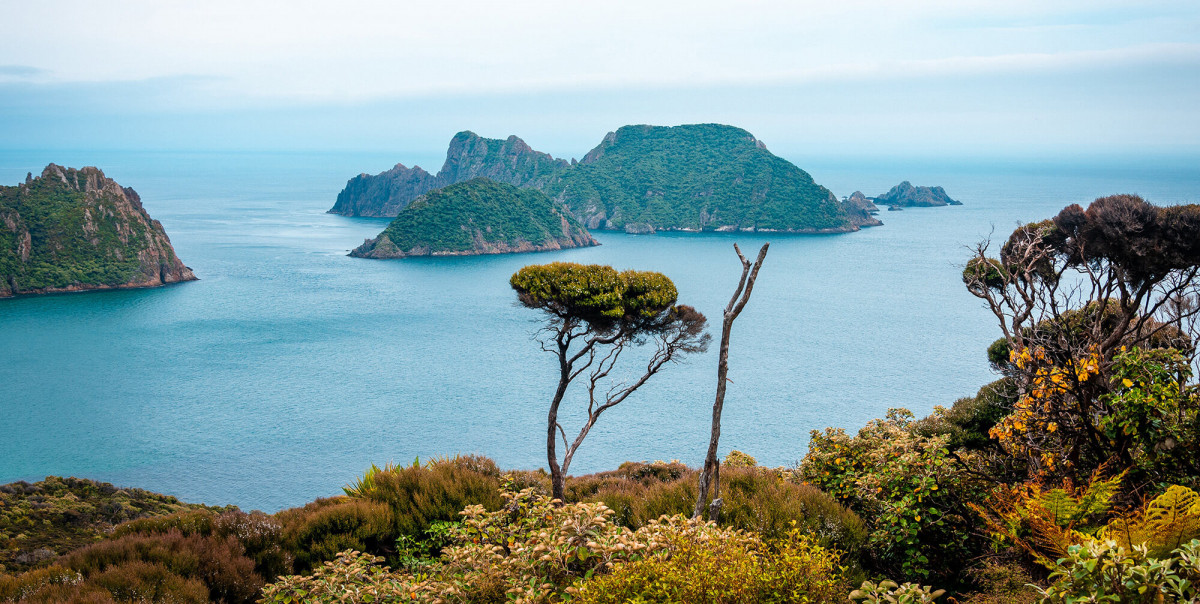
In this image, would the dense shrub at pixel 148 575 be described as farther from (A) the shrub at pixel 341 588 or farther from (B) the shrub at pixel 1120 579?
(B) the shrub at pixel 1120 579

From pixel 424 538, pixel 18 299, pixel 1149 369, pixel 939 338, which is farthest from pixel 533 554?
pixel 18 299

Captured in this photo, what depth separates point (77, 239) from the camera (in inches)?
3765

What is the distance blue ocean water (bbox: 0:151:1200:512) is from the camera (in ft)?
143

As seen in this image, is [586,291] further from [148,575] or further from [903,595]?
[903,595]

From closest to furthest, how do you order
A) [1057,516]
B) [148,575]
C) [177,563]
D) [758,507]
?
[1057,516] → [148,575] → [177,563] → [758,507]

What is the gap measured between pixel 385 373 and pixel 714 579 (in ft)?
197

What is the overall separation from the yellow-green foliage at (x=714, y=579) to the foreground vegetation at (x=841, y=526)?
0.02 meters

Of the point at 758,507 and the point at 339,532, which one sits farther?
the point at 339,532

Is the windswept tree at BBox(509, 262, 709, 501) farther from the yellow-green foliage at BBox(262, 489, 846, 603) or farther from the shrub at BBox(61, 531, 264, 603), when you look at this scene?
the yellow-green foliage at BBox(262, 489, 846, 603)

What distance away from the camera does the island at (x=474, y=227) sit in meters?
127

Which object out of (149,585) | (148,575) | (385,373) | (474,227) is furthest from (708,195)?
(149,585)

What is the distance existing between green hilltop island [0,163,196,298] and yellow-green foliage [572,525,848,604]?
112078 mm

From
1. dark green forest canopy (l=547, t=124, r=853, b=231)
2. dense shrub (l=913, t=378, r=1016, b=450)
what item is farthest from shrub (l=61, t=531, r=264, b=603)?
dark green forest canopy (l=547, t=124, r=853, b=231)

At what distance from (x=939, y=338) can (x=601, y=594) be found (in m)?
73.3
